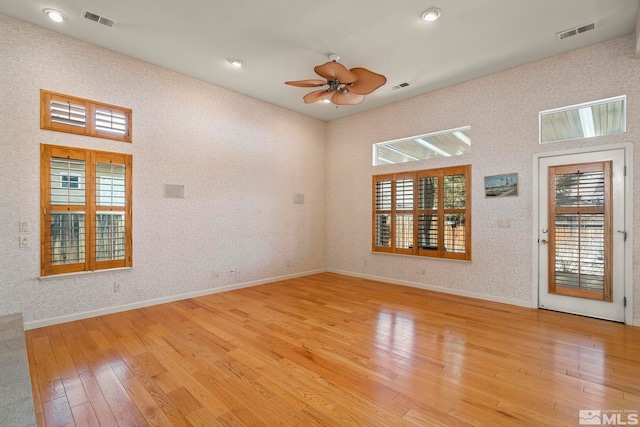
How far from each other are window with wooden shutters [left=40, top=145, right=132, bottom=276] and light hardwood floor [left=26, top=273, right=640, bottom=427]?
0.80 metres

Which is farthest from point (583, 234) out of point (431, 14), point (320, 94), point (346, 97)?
point (320, 94)

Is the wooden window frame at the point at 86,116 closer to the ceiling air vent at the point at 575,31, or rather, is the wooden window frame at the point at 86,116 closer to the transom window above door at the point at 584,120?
the ceiling air vent at the point at 575,31

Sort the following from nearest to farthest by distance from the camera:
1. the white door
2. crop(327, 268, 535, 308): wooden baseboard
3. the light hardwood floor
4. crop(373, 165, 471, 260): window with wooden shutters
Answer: the light hardwood floor, the white door, crop(327, 268, 535, 308): wooden baseboard, crop(373, 165, 471, 260): window with wooden shutters

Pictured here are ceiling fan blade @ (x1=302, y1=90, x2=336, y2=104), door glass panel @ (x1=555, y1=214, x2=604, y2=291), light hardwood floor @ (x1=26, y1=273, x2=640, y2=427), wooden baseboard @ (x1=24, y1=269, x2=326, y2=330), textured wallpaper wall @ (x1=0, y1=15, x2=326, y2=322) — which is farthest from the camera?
ceiling fan blade @ (x1=302, y1=90, x2=336, y2=104)

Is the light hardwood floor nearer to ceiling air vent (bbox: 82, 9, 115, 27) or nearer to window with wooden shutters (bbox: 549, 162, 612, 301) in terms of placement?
window with wooden shutters (bbox: 549, 162, 612, 301)

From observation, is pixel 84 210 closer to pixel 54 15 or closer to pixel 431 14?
pixel 54 15

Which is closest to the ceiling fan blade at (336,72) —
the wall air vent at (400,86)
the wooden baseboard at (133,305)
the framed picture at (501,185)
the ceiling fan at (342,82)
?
the ceiling fan at (342,82)

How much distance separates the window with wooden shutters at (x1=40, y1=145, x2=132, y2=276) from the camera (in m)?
3.63

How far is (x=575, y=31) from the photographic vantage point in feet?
11.7

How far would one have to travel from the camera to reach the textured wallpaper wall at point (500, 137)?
12.5 feet

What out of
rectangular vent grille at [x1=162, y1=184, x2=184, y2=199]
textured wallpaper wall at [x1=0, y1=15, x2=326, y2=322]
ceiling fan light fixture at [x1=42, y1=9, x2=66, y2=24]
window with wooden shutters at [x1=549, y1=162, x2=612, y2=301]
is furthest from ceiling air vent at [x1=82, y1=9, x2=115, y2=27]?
window with wooden shutters at [x1=549, y1=162, x2=612, y2=301]

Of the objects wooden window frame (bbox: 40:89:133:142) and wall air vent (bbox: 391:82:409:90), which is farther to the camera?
wall air vent (bbox: 391:82:409:90)

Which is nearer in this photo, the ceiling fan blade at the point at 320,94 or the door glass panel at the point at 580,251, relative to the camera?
the door glass panel at the point at 580,251

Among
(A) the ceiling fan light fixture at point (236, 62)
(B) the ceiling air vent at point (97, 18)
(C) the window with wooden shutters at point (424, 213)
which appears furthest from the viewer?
(C) the window with wooden shutters at point (424, 213)
